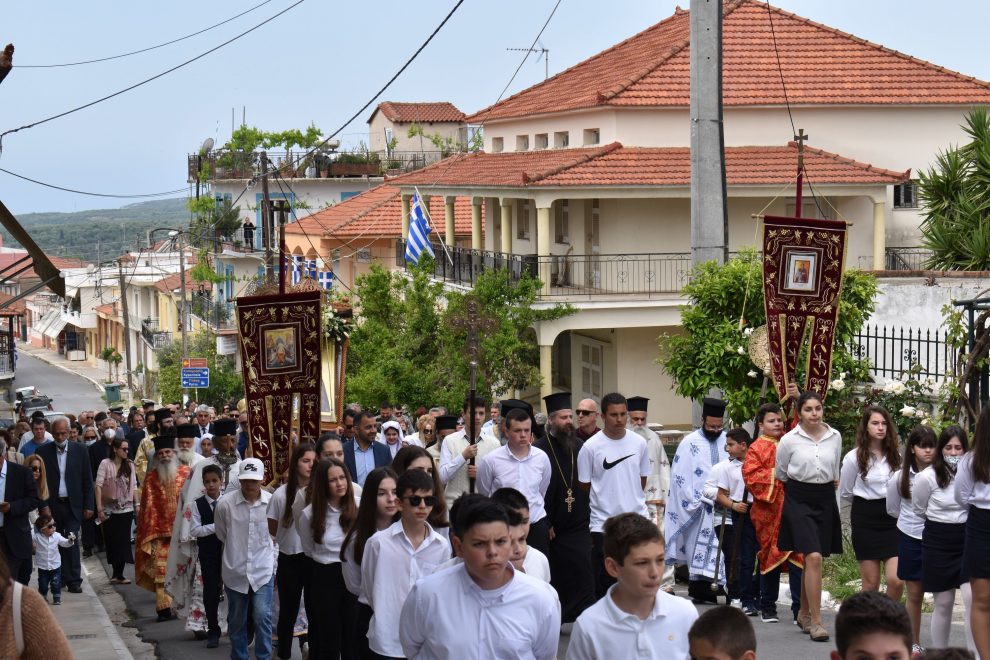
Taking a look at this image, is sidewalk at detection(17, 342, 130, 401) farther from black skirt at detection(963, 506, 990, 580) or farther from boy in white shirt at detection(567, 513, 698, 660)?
boy in white shirt at detection(567, 513, 698, 660)

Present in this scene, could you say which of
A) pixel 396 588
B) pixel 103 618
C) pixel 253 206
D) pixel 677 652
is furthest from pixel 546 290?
pixel 253 206

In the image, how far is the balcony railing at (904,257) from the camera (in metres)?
32.2

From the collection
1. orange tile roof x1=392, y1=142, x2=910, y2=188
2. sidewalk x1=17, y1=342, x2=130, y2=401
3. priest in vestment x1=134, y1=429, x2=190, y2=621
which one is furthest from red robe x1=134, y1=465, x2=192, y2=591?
sidewalk x1=17, y1=342, x2=130, y2=401

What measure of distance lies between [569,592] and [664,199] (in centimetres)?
2146

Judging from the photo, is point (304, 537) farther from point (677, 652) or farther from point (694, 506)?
point (677, 652)

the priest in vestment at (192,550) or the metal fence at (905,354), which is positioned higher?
the metal fence at (905,354)

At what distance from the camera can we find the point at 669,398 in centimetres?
3300

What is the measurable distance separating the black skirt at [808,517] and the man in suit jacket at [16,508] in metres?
6.20

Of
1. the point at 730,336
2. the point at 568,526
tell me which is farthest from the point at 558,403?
the point at 730,336

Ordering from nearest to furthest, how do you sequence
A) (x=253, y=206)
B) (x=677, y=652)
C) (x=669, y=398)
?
1. (x=677, y=652)
2. (x=669, y=398)
3. (x=253, y=206)

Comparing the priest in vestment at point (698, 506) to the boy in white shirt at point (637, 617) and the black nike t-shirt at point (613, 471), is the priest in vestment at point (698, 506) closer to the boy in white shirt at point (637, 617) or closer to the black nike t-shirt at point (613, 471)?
the black nike t-shirt at point (613, 471)

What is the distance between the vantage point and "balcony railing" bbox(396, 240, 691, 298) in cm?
3091

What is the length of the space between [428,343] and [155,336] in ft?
151

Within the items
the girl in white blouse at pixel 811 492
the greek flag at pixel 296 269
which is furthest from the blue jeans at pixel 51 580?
the greek flag at pixel 296 269
